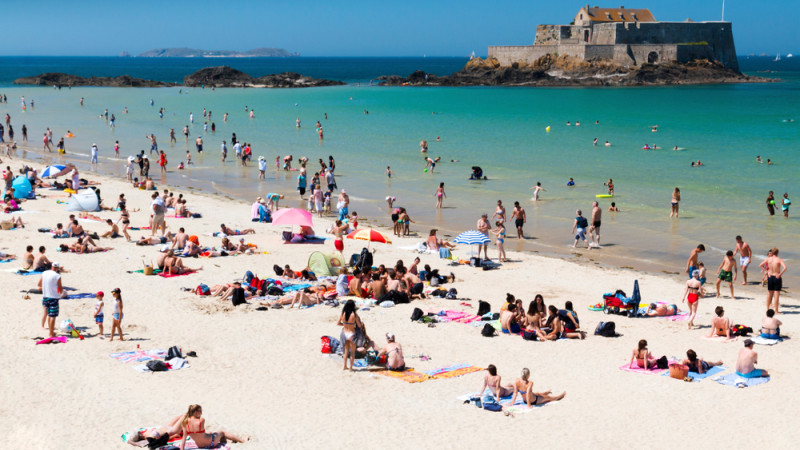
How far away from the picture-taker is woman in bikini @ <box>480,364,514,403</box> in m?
11.0

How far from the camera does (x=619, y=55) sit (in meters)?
98.6

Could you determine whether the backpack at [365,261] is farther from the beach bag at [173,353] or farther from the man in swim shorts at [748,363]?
the man in swim shorts at [748,363]

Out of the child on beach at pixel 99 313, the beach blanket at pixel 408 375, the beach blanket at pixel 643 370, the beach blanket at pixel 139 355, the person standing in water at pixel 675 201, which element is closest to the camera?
the beach blanket at pixel 408 375

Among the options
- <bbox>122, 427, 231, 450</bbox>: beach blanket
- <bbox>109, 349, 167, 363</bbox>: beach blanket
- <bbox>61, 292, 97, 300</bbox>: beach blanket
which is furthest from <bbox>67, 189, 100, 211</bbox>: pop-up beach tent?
<bbox>122, 427, 231, 450</bbox>: beach blanket

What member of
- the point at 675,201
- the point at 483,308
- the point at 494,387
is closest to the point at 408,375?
the point at 494,387

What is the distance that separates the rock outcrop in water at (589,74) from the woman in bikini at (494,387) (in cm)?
9140

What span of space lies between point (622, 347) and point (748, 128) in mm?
45303

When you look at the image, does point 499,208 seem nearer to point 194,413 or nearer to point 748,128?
point 194,413

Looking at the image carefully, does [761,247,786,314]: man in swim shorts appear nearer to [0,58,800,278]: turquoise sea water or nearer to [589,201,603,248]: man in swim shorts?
[0,58,800,278]: turquoise sea water

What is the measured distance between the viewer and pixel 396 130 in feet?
170

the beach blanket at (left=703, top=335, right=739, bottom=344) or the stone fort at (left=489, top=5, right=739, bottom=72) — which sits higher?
the stone fort at (left=489, top=5, right=739, bottom=72)

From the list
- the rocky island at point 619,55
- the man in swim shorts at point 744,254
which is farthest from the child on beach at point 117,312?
the rocky island at point 619,55

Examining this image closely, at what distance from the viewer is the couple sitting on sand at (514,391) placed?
10930 millimetres

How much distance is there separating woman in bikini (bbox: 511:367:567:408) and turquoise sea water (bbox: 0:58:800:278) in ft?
30.9
